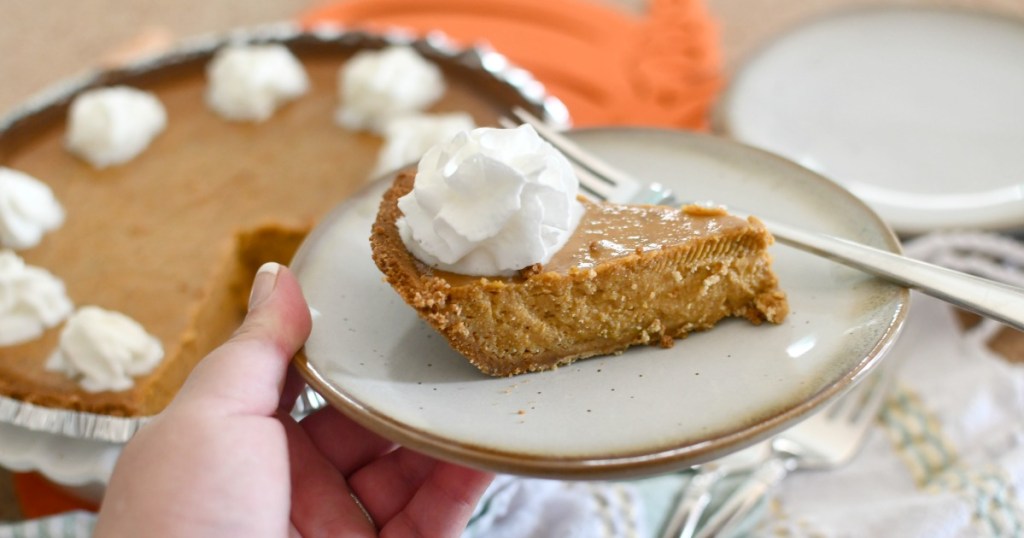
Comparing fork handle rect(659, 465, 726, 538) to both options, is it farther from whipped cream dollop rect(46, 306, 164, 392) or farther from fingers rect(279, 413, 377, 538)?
whipped cream dollop rect(46, 306, 164, 392)

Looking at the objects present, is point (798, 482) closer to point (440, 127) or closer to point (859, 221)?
point (859, 221)

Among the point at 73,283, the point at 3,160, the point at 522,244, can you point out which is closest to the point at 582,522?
the point at 522,244

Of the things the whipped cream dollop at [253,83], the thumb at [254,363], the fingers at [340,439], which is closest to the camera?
the thumb at [254,363]

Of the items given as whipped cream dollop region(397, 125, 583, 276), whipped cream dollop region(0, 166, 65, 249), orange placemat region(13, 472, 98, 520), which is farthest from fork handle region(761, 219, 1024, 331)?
whipped cream dollop region(0, 166, 65, 249)

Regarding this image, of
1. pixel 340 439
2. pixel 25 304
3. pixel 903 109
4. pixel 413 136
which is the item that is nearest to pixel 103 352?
pixel 25 304

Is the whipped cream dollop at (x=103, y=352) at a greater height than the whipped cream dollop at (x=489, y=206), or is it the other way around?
the whipped cream dollop at (x=489, y=206)

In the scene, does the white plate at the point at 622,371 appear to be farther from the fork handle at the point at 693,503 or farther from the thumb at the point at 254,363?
the fork handle at the point at 693,503

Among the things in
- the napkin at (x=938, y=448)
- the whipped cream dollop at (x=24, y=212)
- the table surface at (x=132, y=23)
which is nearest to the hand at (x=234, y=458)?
the napkin at (x=938, y=448)
